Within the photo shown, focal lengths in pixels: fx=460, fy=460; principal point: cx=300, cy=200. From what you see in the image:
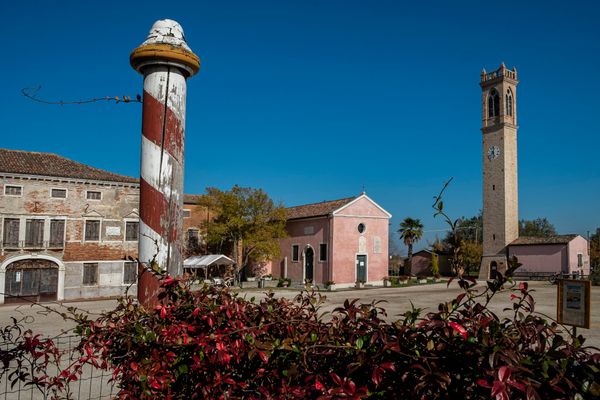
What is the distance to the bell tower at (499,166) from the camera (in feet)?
134

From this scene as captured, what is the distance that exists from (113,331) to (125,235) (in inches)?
1018

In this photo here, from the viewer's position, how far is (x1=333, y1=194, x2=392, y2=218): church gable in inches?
1272

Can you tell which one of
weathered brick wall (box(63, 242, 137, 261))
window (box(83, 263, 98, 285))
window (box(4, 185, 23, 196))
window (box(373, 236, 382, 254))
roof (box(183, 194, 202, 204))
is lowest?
window (box(83, 263, 98, 285))

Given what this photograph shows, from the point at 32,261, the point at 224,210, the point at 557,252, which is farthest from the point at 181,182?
the point at 557,252

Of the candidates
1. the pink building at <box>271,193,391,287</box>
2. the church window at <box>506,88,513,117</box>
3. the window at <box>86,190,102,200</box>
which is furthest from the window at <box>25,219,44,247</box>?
the church window at <box>506,88,513,117</box>

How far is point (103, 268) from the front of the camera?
25.5 meters

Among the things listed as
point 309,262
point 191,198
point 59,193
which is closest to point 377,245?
point 309,262

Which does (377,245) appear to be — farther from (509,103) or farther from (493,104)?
(509,103)

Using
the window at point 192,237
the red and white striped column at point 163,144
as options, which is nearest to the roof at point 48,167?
the window at point 192,237

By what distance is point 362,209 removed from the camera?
33.4m

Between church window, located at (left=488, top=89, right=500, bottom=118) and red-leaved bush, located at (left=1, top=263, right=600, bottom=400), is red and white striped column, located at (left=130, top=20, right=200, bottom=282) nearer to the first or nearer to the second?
red-leaved bush, located at (left=1, top=263, right=600, bottom=400)

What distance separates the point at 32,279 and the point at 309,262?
17654mm

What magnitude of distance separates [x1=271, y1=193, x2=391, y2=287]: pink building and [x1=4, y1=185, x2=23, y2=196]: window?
Answer: 18125mm

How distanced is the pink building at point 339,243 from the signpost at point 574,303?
26.3 metres
